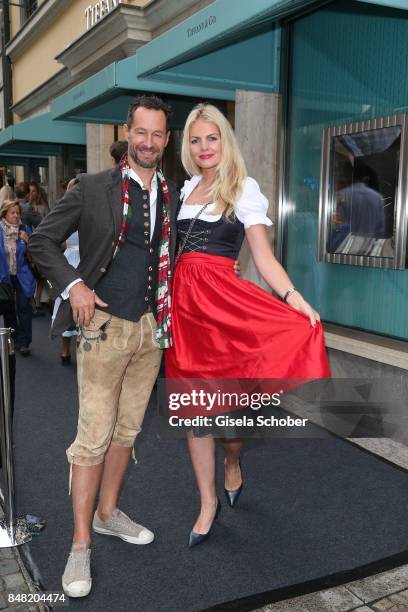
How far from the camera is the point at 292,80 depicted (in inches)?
230

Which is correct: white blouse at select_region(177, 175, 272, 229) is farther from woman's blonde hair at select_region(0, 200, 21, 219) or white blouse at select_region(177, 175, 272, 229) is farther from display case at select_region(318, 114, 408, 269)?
woman's blonde hair at select_region(0, 200, 21, 219)

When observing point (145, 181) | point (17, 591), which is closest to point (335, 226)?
point (145, 181)

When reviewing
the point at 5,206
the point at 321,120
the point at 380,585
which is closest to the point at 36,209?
the point at 5,206

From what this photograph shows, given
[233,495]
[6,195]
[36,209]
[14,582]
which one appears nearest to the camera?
[14,582]

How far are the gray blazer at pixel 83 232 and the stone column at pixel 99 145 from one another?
774 centimetres

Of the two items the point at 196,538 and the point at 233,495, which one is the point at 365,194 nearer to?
the point at 233,495

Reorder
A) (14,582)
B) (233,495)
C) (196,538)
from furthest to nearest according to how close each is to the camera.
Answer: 1. (233,495)
2. (196,538)
3. (14,582)

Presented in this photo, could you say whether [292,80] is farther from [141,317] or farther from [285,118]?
[141,317]

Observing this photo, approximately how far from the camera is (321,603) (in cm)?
272

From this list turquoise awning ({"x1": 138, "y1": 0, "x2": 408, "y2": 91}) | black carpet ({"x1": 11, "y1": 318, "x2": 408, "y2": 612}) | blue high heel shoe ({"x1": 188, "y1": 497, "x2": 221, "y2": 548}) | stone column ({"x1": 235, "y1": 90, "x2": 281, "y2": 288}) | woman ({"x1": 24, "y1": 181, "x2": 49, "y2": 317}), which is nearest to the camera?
black carpet ({"x1": 11, "y1": 318, "x2": 408, "y2": 612})

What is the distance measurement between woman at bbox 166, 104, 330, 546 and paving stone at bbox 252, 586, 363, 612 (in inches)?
24.3

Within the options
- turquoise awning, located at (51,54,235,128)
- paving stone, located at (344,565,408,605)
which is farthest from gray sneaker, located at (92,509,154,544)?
turquoise awning, located at (51,54,235,128)

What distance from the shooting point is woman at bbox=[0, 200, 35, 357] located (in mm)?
7180

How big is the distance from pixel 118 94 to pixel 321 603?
17.2 feet
